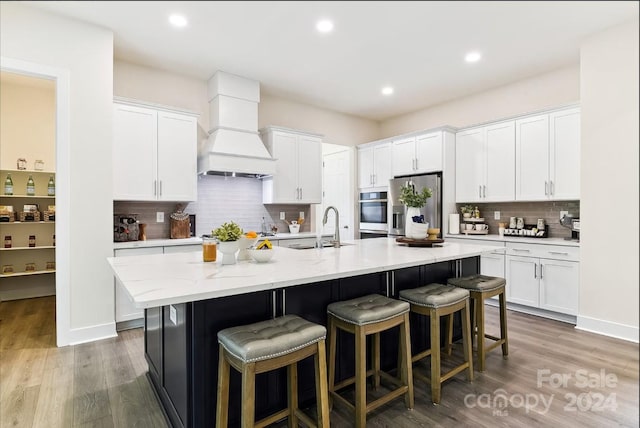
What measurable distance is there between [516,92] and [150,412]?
4.89 m

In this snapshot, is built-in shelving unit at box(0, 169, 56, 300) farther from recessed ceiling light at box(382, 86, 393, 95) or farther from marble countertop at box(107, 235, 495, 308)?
recessed ceiling light at box(382, 86, 393, 95)

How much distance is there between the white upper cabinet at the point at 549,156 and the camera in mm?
3394

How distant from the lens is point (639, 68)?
1.67 feet

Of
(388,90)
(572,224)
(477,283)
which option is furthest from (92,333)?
(572,224)

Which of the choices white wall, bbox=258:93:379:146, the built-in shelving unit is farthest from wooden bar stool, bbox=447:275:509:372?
the built-in shelving unit

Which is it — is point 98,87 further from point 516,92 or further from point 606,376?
point 516,92

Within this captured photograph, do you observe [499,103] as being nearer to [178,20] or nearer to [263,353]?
[263,353]

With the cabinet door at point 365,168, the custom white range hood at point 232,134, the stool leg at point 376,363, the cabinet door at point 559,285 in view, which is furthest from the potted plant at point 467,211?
the stool leg at point 376,363

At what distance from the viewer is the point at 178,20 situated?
0.68 m

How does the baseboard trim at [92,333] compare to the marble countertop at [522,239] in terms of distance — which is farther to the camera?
the marble countertop at [522,239]

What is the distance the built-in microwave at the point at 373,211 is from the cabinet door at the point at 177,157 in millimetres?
2839

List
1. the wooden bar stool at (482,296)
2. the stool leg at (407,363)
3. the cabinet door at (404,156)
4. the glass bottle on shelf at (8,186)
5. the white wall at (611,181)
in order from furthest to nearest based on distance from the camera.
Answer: the cabinet door at (404,156) → the glass bottle on shelf at (8,186) → the wooden bar stool at (482,296) → the stool leg at (407,363) → the white wall at (611,181)

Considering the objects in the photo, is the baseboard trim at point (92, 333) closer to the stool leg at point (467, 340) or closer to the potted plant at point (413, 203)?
the potted plant at point (413, 203)

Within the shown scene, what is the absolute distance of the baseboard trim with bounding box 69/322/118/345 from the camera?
2.86m
